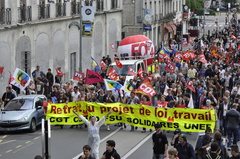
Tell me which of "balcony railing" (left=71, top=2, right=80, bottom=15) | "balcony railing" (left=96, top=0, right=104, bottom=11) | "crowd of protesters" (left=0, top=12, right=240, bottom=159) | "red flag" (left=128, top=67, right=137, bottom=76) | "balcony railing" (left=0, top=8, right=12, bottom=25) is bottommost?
"crowd of protesters" (left=0, top=12, right=240, bottom=159)

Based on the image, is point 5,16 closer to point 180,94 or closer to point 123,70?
point 123,70

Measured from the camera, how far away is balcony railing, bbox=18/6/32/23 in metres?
34.7

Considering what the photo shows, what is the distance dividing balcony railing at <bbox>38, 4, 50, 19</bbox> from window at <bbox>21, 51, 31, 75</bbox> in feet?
8.01

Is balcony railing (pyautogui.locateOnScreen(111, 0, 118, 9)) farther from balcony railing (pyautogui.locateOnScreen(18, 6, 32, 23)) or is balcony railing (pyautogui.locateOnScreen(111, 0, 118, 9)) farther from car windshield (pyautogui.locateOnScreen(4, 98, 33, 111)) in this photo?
car windshield (pyautogui.locateOnScreen(4, 98, 33, 111))

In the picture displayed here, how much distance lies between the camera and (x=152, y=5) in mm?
60344

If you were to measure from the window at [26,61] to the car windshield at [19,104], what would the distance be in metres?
12.0

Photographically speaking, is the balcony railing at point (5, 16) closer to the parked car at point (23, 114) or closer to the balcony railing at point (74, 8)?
the balcony railing at point (74, 8)

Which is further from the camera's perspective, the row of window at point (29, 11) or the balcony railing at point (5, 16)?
the row of window at point (29, 11)

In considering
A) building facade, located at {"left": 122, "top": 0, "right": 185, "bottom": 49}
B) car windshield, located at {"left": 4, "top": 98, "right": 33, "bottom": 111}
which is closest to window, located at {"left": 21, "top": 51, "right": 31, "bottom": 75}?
car windshield, located at {"left": 4, "top": 98, "right": 33, "bottom": 111}

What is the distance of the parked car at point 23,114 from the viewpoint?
875 inches

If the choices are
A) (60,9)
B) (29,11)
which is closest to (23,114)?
(29,11)

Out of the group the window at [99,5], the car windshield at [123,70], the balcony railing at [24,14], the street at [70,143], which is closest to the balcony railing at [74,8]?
the window at [99,5]

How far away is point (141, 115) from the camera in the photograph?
2177cm

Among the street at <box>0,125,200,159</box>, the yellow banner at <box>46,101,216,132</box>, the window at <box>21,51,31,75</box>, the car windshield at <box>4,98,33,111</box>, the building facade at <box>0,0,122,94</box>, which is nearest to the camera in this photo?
the street at <box>0,125,200,159</box>
